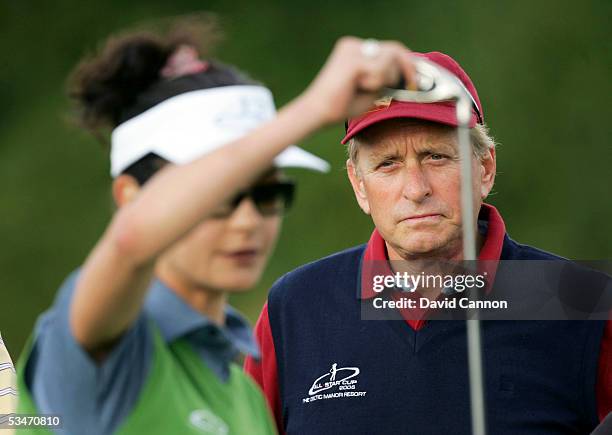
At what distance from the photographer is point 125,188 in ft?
7.13

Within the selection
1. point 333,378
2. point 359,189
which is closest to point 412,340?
point 333,378

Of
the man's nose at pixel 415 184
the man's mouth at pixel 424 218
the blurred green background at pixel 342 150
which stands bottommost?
the man's mouth at pixel 424 218

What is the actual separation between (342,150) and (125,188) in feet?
21.3

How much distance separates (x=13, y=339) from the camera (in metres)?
8.66

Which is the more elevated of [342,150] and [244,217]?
[342,150]

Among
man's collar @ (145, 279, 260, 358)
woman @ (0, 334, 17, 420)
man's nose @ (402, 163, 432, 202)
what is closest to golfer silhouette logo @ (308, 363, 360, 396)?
man's nose @ (402, 163, 432, 202)

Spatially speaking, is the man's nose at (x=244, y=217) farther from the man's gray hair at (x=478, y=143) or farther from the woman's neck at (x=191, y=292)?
the man's gray hair at (x=478, y=143)

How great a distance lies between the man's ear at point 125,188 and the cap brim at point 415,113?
1145mm

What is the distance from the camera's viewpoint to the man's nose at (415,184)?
127 inches

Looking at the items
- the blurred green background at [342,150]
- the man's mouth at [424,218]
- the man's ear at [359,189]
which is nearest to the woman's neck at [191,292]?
the man's mouth at [424,218]

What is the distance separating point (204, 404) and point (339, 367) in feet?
3.40

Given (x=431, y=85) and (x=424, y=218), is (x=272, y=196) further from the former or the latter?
(x=424, y=218)

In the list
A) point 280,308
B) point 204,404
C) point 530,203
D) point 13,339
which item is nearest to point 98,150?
point 13,339

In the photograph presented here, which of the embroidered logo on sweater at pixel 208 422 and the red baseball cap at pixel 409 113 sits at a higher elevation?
the red baseball cap at pixel 409 113
